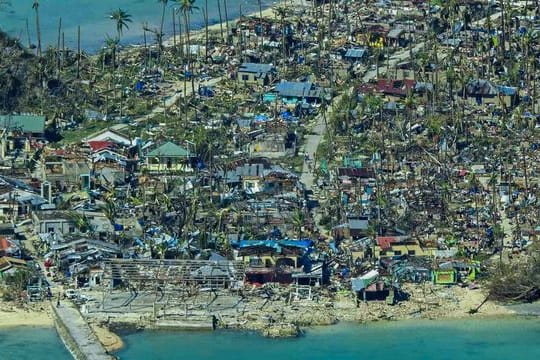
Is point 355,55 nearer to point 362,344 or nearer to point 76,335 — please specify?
point 362,344

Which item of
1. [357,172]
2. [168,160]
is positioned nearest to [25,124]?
[168,160]

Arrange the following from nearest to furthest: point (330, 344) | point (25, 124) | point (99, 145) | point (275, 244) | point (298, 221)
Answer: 1. point (330, 344)
2. point (275, 244)
3. point (298, 221)
4. point (99, 145)
5. point (25, 124)

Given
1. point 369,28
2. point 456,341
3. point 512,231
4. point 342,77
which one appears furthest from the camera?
point 369,28

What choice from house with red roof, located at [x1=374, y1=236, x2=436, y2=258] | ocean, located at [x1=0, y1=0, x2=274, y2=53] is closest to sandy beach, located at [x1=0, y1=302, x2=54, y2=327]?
house with red roof, located at [x1=374, y1=236, x2=436, y2=258]

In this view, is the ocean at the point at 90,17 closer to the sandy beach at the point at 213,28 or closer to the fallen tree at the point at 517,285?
the sandy beach at the point at 213,28

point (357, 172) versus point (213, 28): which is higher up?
point (213, 28)

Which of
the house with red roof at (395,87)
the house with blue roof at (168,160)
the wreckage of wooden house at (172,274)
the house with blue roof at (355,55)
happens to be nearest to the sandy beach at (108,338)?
the wreckage of wooden house at (172,274)

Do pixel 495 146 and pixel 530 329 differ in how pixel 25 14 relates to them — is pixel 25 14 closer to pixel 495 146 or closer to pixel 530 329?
pixel 495 146

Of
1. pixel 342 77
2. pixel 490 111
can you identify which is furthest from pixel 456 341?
pixel 342 77
